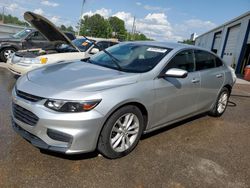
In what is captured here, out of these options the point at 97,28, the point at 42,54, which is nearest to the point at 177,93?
the point at 42,54

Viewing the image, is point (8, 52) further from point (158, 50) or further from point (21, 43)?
point (158, 50)

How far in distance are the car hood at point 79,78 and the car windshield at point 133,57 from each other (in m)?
0.26

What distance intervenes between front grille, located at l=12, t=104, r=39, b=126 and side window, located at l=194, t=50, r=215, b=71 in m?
3.00

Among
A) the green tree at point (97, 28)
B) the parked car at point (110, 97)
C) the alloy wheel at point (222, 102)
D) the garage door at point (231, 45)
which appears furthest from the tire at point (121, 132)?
the green tree at point (97, 28)

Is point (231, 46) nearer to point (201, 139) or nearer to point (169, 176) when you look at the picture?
point (201, 139)

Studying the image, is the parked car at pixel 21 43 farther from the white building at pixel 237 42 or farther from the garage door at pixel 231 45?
the garage door at pixel 231 45

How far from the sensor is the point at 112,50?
15.4 feet

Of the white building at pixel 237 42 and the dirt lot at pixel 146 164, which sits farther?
the white building at pixel 237 42

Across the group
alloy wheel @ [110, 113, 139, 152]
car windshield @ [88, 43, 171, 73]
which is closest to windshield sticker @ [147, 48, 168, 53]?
car windshield @ [88, 43, 171, 73]

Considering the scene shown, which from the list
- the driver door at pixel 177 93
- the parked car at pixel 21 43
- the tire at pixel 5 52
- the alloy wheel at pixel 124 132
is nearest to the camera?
the alloy wheel at pixel 124 132

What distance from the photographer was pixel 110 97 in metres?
3.04

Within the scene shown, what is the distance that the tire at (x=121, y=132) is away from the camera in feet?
10.3

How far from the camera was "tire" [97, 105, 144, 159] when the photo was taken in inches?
124

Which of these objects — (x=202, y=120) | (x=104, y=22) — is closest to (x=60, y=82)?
(x=202, y=120)
